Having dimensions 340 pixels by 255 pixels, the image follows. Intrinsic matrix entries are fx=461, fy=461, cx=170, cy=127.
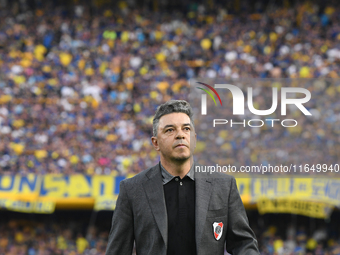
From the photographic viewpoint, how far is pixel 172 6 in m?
16.3

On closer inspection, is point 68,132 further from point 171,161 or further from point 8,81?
point 171,161

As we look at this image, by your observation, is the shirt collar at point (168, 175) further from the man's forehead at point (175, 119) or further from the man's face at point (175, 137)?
the man's forehead at point (175, 119)

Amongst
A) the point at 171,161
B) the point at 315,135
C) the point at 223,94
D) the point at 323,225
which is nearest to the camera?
the point at 171,161

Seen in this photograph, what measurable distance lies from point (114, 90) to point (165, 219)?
1154 cm

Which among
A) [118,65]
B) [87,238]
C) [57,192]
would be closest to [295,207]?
[87,238]

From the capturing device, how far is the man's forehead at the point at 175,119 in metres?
2.40

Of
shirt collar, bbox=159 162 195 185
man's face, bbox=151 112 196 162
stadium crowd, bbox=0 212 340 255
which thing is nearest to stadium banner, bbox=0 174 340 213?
stadium crowd, bbox=0 212 340 255

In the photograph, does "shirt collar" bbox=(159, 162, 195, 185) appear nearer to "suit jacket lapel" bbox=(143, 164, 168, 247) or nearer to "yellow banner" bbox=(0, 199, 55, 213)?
"suit jacket lapel" bbox=(143, 164, 168, 247)

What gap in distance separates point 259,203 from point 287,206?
24.5 inches

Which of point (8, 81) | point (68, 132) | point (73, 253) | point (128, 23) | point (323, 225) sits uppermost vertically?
point (128, 23)

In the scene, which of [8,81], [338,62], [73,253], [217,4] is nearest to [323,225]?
[338,62]

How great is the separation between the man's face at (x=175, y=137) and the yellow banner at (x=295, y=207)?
8252 mm

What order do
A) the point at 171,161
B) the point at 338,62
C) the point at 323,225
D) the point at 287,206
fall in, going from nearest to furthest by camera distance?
the point at 171,161
the point at 287,206
the point at 323,225
the point at 338,62

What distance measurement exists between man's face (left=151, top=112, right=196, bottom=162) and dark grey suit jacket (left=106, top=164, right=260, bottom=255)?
0.56 feet
